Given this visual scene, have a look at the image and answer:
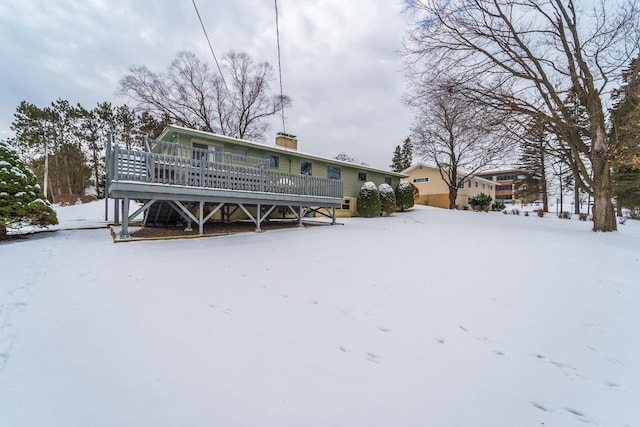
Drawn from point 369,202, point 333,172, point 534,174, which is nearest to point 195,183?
point 333,172

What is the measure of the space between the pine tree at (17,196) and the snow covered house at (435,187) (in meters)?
26.7

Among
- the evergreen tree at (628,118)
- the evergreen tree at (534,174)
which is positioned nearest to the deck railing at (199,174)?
the evergreen tree at (628,118)

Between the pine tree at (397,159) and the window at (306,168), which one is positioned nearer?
the window at (306,168)

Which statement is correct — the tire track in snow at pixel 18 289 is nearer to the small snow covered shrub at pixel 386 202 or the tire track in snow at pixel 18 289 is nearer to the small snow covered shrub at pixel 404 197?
the small snow covered shrub at pixel 386 202

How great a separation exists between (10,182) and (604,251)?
48.5ft

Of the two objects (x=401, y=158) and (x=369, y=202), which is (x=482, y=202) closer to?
(x=369, y=202)

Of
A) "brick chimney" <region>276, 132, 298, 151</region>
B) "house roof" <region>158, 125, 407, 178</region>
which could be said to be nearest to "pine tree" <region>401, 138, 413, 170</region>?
"house roof" <region>158, 125, 407, 178</region>

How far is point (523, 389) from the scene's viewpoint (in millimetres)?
1941

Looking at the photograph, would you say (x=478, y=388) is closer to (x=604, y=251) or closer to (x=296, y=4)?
(x=604, y=251)

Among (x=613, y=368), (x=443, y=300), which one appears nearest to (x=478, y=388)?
(x=613, y=368)

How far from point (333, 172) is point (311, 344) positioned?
15084 mm

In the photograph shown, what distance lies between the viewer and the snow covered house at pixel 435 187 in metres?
26.2

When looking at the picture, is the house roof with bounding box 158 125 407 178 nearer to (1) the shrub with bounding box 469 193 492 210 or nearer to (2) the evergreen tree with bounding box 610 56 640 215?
(2) the evergreen tree with bounding box 610 56 640 215

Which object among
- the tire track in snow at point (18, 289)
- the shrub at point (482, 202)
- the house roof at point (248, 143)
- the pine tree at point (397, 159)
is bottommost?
the tire track in snow at point (18, 289)
